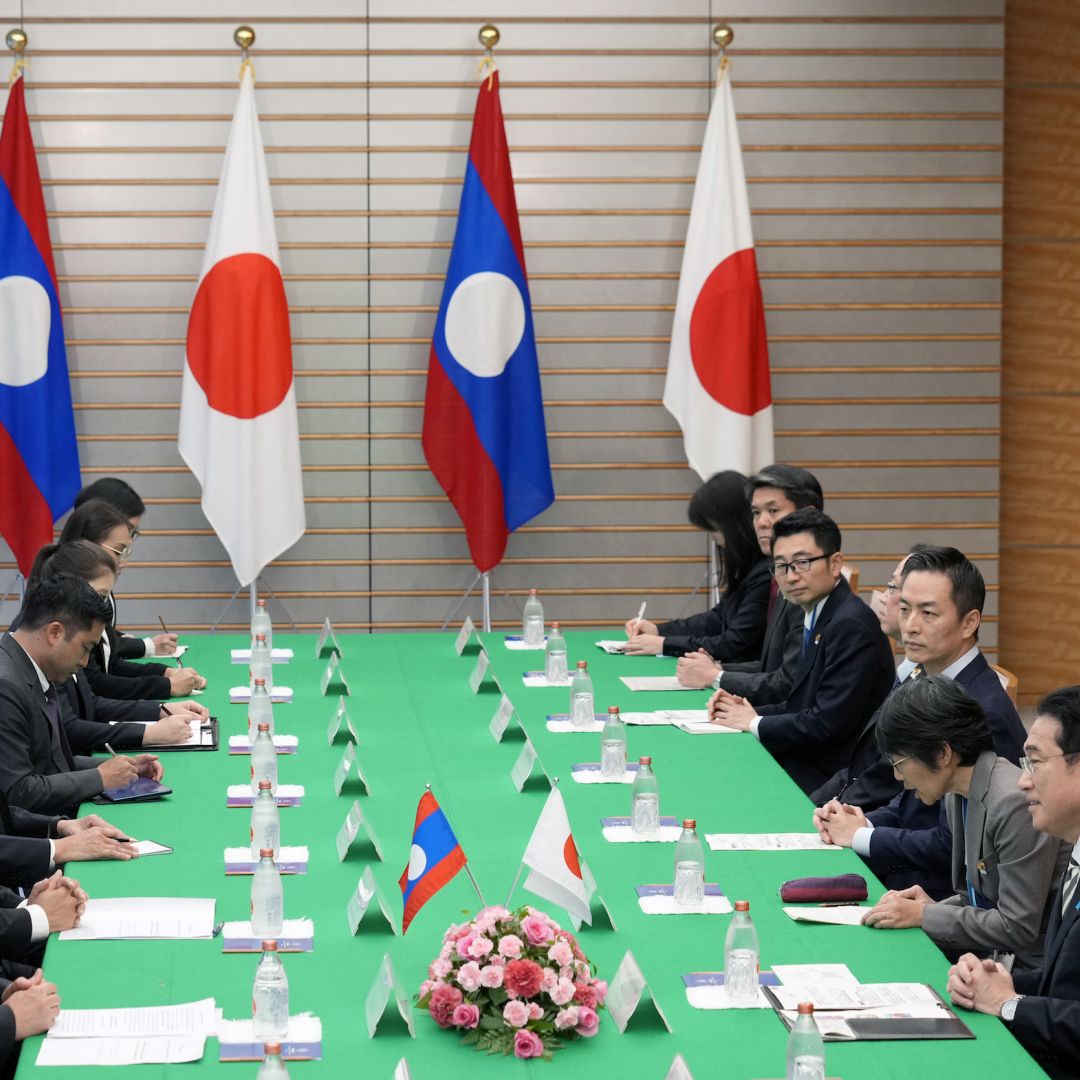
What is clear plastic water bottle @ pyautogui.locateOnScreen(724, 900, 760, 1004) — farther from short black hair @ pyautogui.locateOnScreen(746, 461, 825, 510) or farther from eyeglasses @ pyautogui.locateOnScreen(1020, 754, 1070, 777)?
short black hair @ pyautogui.locateOnScreen(746, 461, 825, 510)

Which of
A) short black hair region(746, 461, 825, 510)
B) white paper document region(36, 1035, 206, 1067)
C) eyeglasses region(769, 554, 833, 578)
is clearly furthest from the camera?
short black hair region(746, 461, 825, 510)

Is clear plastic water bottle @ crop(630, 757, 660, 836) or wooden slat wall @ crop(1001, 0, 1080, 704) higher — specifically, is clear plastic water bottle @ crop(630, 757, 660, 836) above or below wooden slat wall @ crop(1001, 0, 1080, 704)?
below

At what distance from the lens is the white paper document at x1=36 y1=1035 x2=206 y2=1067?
2584 millimetres

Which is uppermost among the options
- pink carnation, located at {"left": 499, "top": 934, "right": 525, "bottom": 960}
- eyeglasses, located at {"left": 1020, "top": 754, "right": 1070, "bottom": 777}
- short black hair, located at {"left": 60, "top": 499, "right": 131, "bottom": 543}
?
short black hair, located at {"left": 60, "top": 499, "right": 131, "bottom": 543}

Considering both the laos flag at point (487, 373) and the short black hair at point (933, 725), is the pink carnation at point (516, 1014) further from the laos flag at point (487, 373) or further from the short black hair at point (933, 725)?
the laos flag at point (487, 373)

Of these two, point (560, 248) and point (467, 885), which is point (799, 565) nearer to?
point (467, 885)

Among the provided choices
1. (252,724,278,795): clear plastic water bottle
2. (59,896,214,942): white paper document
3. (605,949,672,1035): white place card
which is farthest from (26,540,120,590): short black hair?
(605,949,672,1035): white place card

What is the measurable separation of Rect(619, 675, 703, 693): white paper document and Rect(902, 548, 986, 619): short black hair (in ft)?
4.86

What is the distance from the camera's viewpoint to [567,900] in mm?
3107

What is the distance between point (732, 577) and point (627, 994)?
12.2 ft

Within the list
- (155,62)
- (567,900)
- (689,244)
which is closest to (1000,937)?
(567,900)

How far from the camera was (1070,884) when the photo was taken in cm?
297

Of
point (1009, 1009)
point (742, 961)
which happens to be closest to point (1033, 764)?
point (1009, 1009)

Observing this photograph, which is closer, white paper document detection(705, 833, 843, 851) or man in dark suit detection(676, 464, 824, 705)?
white paper document detection(705, 833, 843, 851)
